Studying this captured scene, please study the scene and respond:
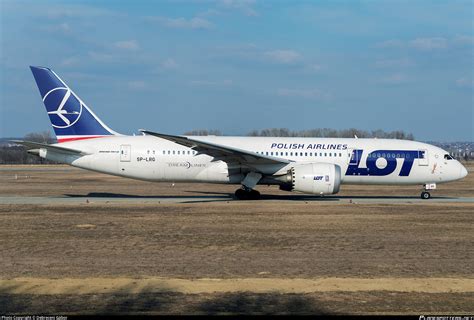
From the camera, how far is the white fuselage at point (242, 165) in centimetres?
2636

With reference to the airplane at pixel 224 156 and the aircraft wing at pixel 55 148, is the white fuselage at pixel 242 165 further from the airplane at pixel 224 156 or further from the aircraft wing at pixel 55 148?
the aircraft wing at pixel 55 148

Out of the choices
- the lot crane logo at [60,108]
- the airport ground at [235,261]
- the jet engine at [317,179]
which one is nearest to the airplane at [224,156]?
the lot crane logo at [60,108]

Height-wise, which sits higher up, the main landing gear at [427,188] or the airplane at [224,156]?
the airplane at [224,156]

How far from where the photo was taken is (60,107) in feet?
88.6

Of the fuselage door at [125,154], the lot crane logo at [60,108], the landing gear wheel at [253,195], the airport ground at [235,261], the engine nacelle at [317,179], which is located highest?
the lot crane logo at [60,108]

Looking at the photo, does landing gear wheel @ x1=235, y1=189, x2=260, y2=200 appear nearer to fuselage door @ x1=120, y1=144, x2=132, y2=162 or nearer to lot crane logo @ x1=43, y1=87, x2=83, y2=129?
fuselage door @ x1=120, y1=144, x2=132, y2=162

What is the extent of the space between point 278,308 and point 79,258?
18.1 ft

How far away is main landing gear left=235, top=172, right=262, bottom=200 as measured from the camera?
25625 mm

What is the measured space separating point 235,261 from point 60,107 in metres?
18.1

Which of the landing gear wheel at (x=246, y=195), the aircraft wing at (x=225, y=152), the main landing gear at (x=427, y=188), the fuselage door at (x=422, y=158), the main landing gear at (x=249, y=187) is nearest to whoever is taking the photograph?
the aircraft wing at (x=225, y=152)

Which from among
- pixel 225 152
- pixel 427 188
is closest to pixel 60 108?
pixel 225 152

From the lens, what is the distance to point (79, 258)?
1198cm

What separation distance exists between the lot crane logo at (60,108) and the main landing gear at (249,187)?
892 centimetres

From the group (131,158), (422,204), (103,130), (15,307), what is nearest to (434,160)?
→ (422,204)
